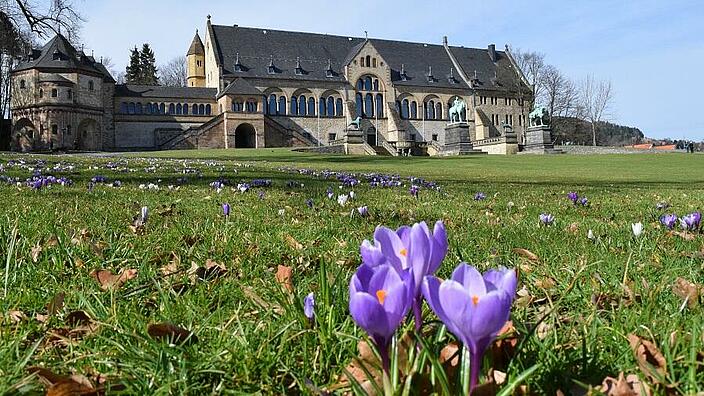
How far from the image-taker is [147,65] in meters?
88.8

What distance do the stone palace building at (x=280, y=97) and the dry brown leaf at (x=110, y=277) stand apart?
157 ft

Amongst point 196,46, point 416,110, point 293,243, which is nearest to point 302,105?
point 416,110

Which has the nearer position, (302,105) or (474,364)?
(474,364)

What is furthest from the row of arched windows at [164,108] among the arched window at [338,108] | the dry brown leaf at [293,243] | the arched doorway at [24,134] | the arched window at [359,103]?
the dry brown leaf at [293,243]

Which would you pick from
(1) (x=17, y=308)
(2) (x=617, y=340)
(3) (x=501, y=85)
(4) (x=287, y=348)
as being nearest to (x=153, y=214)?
(1) (x=17, y=308)

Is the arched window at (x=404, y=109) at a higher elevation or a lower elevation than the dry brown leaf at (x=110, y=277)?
higher

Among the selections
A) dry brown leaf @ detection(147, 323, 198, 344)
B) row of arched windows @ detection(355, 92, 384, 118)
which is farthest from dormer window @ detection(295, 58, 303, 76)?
dry brown leaf @ detection(147, 323, 198, 344)

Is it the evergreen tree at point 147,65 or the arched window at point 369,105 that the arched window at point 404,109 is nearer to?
the arched window at point 369,105

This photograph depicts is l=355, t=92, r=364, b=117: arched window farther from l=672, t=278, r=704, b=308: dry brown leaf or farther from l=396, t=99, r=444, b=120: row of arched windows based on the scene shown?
l=672, t=278, r=704, b=308: dry brown leaf

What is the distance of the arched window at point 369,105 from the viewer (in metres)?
71.6

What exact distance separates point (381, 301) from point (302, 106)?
6911cm

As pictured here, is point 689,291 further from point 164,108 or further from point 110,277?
point 164,108

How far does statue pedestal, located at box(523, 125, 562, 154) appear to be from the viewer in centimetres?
5247

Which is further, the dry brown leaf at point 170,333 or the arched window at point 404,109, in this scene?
the arched window at point 404,109
